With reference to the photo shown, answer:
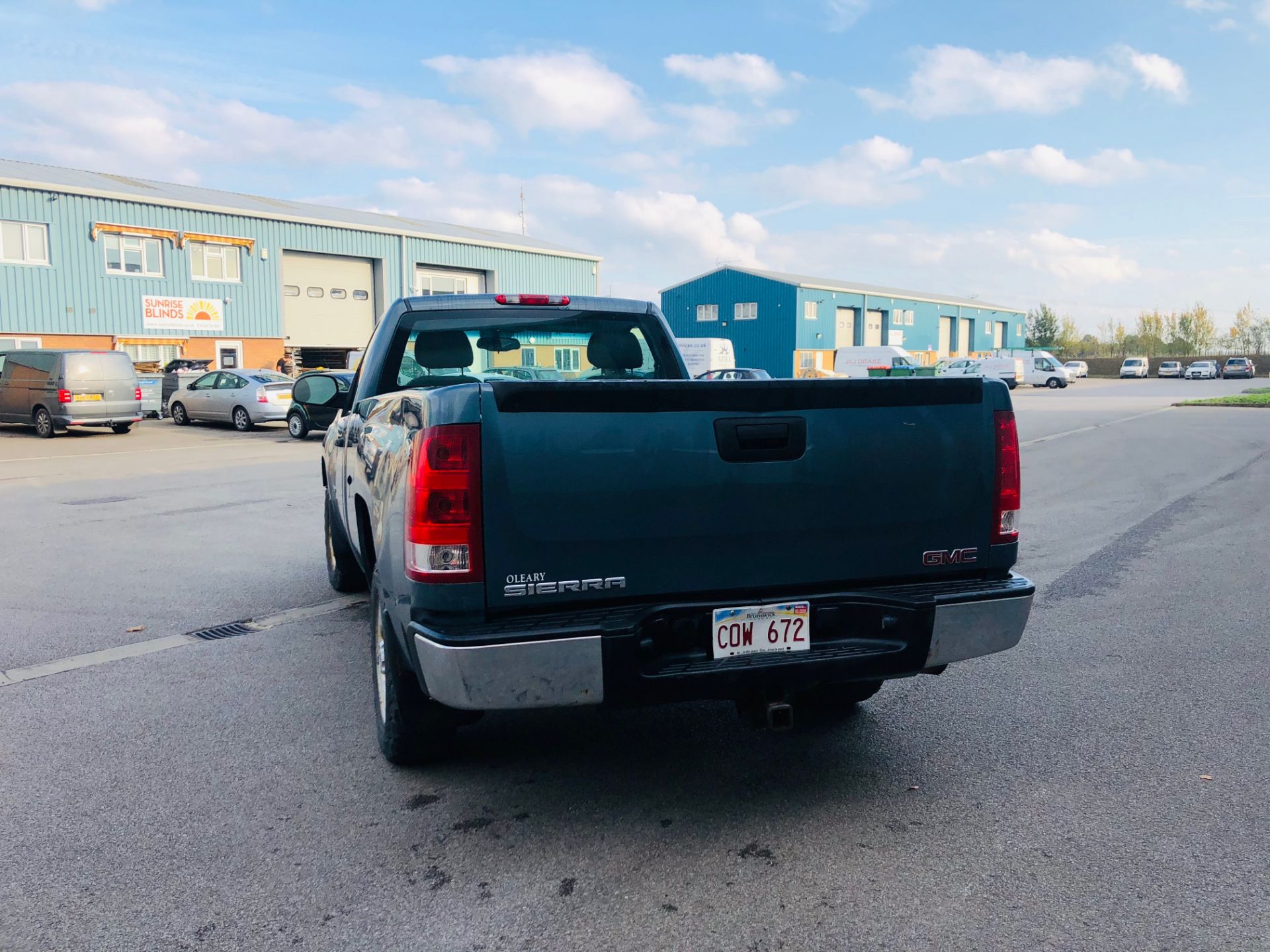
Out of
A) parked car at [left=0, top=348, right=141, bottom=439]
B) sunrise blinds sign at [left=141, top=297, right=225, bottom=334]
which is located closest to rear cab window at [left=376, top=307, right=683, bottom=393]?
parked car at [left=0, top=348, right=141, bottom=439]

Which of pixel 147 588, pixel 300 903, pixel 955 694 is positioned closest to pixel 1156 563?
pixel 955 694

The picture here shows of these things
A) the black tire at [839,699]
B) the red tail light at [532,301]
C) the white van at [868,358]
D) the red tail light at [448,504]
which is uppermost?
the white van at [868,358]

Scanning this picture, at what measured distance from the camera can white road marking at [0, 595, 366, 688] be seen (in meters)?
4.99

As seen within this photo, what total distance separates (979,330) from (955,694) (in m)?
84.5

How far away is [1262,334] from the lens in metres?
100

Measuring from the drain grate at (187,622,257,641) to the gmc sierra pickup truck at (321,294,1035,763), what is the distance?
2.45 meters

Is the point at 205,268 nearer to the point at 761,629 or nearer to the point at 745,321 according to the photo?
the point at 745,321

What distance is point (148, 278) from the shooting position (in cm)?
3356

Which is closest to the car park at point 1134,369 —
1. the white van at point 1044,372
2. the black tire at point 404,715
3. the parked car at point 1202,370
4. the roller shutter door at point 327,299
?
the parked car at point 1202,370

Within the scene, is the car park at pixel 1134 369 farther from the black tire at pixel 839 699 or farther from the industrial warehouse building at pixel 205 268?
the black tire at pixel 839 699

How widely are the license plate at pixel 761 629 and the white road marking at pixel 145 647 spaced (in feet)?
11.9

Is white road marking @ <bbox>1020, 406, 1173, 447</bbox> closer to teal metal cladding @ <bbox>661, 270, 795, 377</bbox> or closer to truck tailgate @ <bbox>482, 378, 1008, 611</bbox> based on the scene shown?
truck tailgate @ <bbox>482, 378, 1008, 611</bbox>

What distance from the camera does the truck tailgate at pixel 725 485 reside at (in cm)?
294

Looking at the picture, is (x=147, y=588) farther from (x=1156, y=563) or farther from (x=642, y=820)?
(x=1156, y=563)
